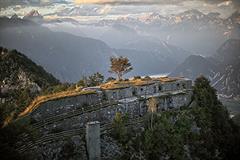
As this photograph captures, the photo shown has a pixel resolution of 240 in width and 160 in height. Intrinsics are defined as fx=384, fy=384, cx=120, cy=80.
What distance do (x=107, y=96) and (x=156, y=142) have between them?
23.8 feet

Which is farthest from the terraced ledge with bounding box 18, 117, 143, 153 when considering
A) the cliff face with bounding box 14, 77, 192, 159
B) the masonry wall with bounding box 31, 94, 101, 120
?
the masonry wall with bounding box 31, 94, 101, 120

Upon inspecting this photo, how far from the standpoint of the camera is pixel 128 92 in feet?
140

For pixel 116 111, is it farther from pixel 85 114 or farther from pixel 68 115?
pixel 68 115

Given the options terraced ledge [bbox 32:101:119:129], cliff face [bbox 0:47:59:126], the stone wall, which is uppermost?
cliff face [bbox 0:47:59:126]

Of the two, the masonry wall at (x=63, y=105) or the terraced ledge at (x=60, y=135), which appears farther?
the masonry wall at (x=63, y=105)

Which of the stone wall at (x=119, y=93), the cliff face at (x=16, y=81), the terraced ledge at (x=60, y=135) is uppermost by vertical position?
the cliff face at (x=16, y=81)

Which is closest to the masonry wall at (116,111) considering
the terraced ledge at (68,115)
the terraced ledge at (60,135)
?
the terraced ledge at (68,115)

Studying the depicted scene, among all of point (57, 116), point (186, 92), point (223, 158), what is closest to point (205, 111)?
point (186, 92)

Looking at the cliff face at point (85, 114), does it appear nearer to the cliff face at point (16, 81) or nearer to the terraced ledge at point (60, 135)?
the terraced ledge at point (60, 135)

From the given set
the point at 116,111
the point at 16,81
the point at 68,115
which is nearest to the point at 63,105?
the point at 68,115

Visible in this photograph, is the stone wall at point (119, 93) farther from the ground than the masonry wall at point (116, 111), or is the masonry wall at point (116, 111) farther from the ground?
the stone wall at point (119, 93)

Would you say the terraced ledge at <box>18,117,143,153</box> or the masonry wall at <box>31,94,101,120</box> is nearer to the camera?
the terraced ledge at <box>18,117,143,153</box>

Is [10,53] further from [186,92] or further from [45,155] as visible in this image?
[45,155]

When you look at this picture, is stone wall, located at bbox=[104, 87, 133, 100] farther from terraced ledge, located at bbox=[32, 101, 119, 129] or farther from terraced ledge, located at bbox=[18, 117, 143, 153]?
terraced ledge, located at bbox=[18, 117, 143, 153]
